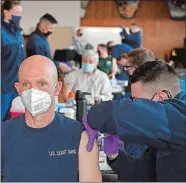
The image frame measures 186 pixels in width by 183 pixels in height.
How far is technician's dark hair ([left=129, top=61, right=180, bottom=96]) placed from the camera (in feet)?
5.46

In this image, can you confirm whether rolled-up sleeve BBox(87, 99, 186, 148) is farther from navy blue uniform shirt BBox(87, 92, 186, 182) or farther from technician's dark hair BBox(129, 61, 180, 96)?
technician's dark hair BBox(129, 61, 180, 96)

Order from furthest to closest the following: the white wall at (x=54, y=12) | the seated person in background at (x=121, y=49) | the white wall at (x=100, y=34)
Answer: the white wall at (x=100, y=34)
the white wall at (x=54, y=12)
the seated person in background at (x=121, y=49)

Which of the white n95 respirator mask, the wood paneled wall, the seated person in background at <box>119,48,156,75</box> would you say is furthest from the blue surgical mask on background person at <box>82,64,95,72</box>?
the wood paneled wall

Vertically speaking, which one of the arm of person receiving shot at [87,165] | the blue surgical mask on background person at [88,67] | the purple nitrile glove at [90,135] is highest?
the purple nitrile glove at [90,135]

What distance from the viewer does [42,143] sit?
1.60m

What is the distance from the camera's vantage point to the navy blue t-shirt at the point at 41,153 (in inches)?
62.1

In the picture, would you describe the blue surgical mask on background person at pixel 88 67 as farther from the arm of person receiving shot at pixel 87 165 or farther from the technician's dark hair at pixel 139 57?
the arm of person receiving shot at pixel 87 165

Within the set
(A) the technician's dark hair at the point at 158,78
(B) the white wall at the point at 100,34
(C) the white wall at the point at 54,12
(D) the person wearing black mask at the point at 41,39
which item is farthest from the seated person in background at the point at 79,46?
(A) the technician's dark hair at the point at 158,78

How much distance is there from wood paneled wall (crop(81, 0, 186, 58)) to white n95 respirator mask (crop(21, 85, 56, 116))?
11509 mm

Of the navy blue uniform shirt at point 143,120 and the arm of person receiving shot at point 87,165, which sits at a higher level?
the navy blue uniform shirt at point 143,120

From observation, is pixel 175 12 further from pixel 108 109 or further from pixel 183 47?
pixel 108 109

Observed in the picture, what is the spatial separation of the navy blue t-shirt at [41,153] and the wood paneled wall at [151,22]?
1155 centimetres

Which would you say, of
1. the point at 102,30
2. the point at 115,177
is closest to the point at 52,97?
the point at 115,177

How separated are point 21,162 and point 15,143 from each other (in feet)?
0.25
